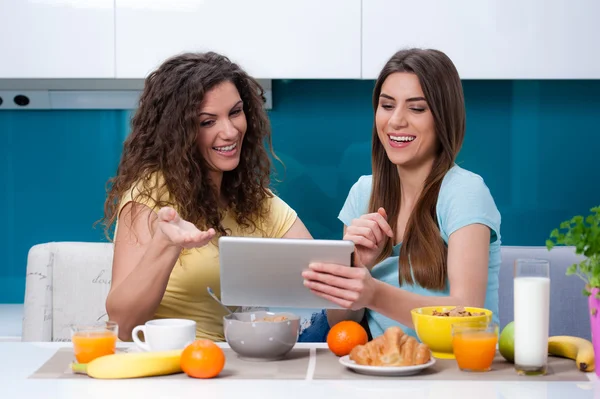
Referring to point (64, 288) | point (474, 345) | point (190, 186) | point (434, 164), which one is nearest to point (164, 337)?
point (474, 345)

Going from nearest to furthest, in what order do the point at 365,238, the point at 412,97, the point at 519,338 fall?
the point at 519,338, the point at 365,238, the point at 412,97

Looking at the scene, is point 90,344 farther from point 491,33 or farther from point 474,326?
point 491,33

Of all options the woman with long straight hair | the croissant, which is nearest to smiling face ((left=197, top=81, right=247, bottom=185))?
the woman with long straight hair

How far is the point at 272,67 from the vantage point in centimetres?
290

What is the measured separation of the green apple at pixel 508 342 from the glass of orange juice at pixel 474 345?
0.05m

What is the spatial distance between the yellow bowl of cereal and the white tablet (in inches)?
7.1

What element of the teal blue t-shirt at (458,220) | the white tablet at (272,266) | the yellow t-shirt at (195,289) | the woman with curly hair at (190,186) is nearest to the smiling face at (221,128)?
the woman with curly hair at (190,186)

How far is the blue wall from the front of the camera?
3346mm

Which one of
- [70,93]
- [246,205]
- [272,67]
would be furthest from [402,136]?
[70,93]

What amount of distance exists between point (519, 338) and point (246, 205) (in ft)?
3.33

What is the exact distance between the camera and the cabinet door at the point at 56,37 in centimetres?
289

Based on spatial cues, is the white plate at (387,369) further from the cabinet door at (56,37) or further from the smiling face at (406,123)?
the cabinet door at (56,37)

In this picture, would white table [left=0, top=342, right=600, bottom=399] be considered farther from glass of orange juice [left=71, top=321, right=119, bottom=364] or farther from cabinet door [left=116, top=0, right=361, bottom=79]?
cabinet door [left=116, top=0, right=361, bottom=79]

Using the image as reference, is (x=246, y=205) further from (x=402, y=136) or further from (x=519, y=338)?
(x=519, y=338)
